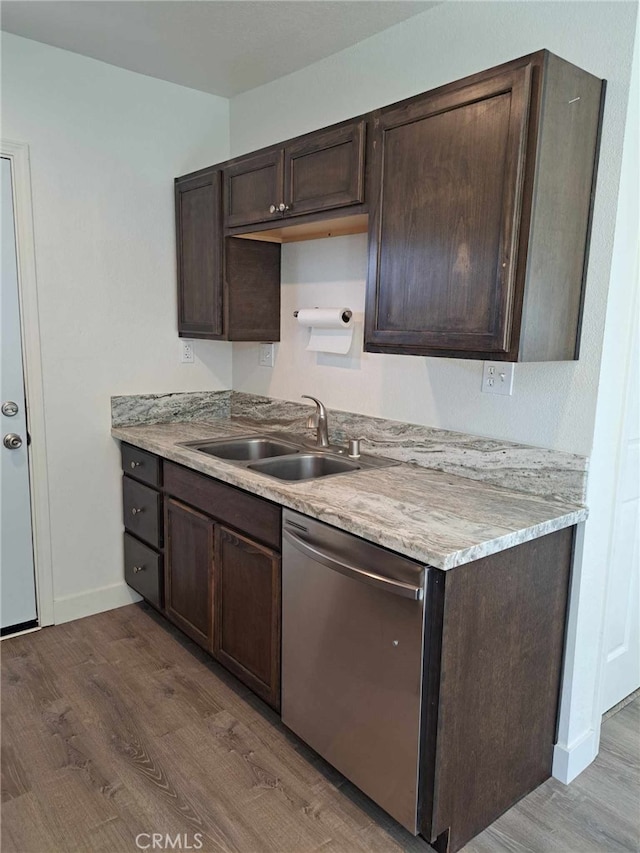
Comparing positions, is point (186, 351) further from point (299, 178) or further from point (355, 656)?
point (355, 656)

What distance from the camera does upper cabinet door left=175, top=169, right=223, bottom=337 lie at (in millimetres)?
2744

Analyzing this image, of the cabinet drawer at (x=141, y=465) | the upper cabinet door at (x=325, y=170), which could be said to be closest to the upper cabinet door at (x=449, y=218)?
the upper cabinet door at (x=325, y=170)

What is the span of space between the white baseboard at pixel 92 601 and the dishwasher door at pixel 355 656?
4.44ft

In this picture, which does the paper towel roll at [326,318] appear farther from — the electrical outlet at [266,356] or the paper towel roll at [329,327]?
the electrical outlet at [266,356]

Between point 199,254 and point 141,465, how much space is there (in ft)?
3.39

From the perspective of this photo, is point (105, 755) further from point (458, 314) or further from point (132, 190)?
point (132, 190)

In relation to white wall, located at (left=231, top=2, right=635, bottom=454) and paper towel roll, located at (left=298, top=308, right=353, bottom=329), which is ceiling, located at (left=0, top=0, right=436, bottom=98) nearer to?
white wall, located at (left=231, top=2, right=635, bottom=454)

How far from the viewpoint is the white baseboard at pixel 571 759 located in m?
1.88

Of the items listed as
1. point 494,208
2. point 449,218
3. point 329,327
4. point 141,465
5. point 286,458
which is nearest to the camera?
point 494,208

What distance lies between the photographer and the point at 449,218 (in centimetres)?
173

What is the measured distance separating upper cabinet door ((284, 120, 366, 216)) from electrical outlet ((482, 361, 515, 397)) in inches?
28.2

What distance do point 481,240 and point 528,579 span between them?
0.95 meters

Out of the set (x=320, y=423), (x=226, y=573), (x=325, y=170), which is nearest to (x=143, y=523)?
(x=226, y=573)

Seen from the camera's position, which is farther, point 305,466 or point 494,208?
point 305,466
